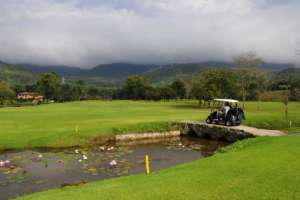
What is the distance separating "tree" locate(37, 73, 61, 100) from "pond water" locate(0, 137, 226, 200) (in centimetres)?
12241

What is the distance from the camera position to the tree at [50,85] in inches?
6122

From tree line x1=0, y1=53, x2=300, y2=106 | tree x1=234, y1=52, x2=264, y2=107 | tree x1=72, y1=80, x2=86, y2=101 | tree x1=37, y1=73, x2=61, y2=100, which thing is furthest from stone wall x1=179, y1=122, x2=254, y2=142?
tree x1=72, y1=80, x2=86, y2=101

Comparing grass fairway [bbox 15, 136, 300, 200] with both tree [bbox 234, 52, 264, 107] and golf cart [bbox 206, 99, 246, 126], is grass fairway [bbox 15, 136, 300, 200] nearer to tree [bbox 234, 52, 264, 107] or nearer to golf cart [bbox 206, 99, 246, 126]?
golf cart [bbox 206, 99, 246, 126]

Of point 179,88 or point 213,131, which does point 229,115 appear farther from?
point 179,88

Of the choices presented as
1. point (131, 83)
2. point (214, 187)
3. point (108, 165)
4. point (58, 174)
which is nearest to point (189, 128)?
point (108, 165)

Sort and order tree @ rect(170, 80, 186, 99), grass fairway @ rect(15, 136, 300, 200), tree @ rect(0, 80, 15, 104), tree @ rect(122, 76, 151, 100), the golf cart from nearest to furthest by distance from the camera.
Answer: grass fairway @ rect(15, 136, 300, 200), the golf cart, tree @ rect(0, 80, 15, 104), tree @ rect(122, 76, 151, 100), tree @ rect(170, 80, 186, 99)

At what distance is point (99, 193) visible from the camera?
15.8m

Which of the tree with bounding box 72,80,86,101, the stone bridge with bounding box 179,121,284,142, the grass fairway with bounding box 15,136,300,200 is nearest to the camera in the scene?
the grass fairway with bounding box 15,136,300,200

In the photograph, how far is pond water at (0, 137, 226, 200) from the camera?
74.9 feet

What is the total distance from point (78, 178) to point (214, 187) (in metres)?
10.9

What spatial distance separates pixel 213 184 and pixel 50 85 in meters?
146

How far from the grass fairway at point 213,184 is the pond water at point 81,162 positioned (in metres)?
4.65

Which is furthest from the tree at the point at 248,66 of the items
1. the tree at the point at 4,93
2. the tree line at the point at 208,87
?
the tree at the point at 4,93

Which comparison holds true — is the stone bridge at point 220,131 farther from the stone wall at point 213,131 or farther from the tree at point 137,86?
the tree at point 137,86
